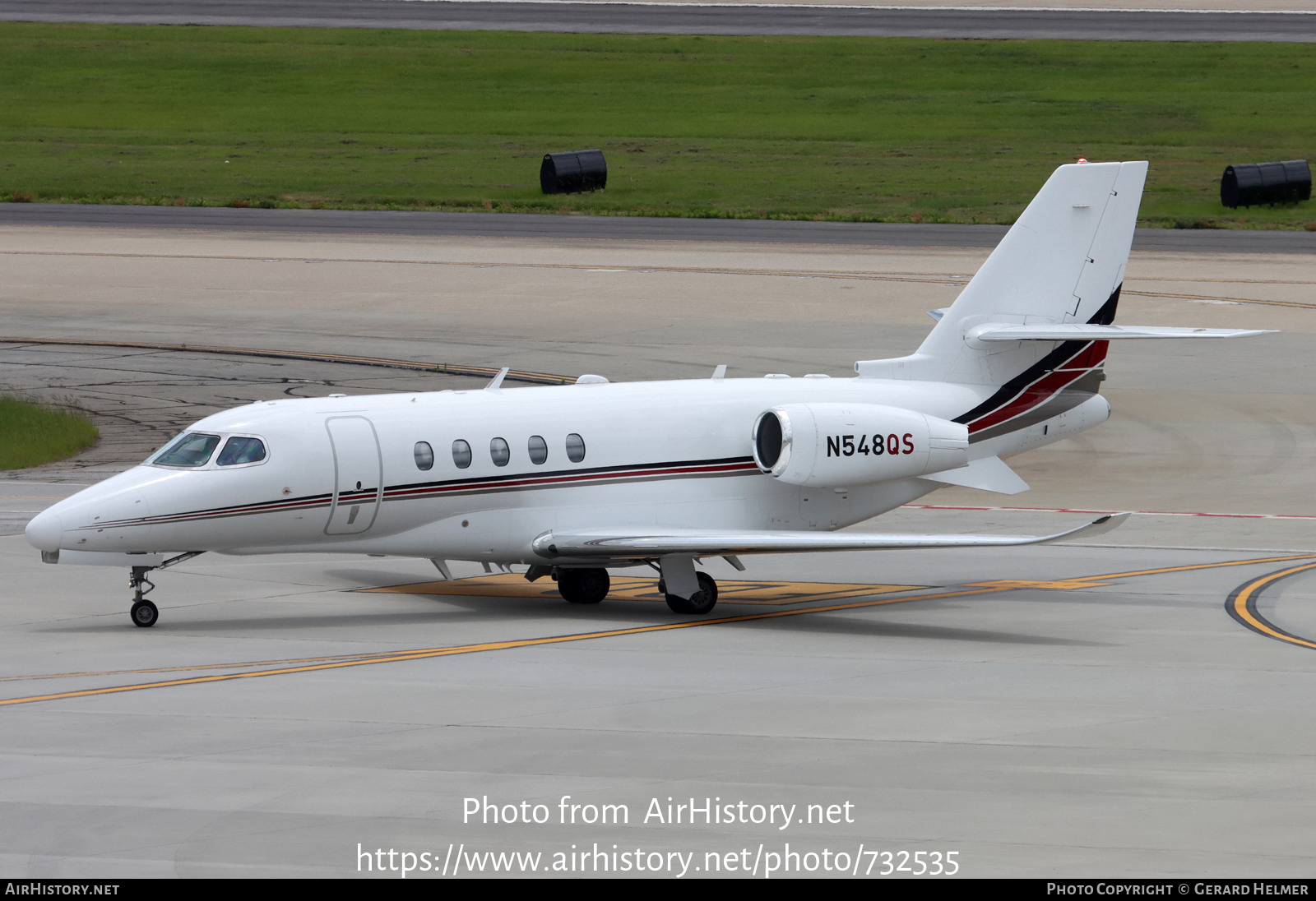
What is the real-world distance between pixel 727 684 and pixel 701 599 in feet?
16.5

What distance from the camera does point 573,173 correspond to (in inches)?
3044

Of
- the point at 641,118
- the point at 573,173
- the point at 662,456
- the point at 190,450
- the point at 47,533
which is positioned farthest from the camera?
the point at 641,118

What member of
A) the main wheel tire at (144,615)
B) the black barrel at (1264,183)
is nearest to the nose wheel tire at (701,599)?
the main wheel tire at (144,615)

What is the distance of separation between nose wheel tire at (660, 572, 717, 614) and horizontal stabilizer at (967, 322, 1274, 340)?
6.38 m

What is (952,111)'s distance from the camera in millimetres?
90625

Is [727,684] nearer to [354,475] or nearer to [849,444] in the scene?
[354,475]

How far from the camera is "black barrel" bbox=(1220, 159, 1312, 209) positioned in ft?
237

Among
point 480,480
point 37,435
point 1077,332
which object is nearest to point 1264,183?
point 1077,332

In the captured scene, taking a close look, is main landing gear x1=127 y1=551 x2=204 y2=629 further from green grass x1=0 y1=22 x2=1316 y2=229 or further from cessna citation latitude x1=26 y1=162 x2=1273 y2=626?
green grass x1=0 y1=22 x2=1316 y2=229

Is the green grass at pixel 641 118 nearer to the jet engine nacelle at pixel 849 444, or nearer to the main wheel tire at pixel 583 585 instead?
the jet engine nacelle at pixel 849 444

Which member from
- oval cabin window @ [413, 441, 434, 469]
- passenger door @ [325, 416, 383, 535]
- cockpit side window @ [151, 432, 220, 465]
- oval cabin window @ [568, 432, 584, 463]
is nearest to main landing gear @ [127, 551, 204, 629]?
cockpit side window @ [151, 432, 220, 465]

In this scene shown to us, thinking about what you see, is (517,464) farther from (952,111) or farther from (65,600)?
(952,111)

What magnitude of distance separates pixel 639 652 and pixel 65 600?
8871mm

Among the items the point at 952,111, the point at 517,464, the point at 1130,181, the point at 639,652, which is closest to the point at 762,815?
the point at 639,652
